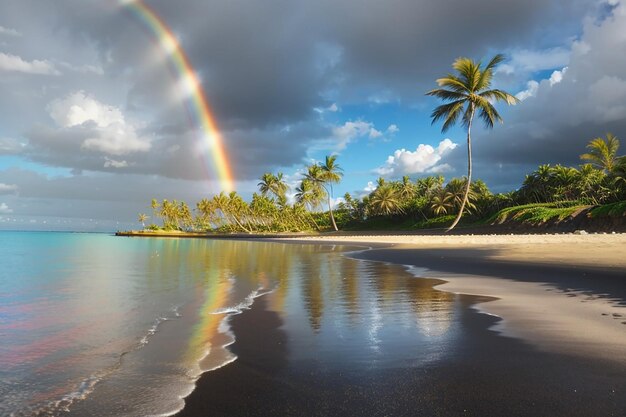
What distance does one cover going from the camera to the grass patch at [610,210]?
2953 centimetres

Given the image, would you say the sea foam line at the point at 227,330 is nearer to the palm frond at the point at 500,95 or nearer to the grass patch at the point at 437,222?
the palm frond at the point at 500,95

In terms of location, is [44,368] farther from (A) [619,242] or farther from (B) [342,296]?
(A) [619,242]

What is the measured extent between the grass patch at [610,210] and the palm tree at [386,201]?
161 ft

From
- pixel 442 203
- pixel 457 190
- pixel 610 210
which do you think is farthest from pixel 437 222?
pixel 610 210

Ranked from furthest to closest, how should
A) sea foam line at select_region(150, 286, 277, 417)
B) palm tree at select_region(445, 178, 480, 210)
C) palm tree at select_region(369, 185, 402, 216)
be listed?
palm tree at select_region(369, 185, 402, 216), palm tree at select_region(445, 178, 480, 210), sea foam line at select_region(150, 286, 277, 417)

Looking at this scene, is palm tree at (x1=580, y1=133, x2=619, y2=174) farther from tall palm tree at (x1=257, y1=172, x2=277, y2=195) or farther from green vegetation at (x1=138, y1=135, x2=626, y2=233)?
tall palm tree at (x1=257, y1=172, x2=277, y2=195)

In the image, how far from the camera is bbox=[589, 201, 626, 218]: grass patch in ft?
96.9

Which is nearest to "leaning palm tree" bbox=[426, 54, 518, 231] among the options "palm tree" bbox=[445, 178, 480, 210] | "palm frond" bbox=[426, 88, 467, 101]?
"palm frond" bbox=[426, 88, 467, 101]

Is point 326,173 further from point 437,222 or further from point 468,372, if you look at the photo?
point 468,372

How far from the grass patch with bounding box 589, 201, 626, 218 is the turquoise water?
2666 cm

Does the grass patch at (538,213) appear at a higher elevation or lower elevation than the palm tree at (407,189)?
lower

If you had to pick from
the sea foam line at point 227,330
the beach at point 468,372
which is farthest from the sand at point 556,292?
the sea foam line at point 227,330

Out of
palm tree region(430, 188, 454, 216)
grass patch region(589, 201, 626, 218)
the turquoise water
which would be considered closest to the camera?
the turquoise water

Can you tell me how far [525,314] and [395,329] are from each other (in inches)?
97.9
